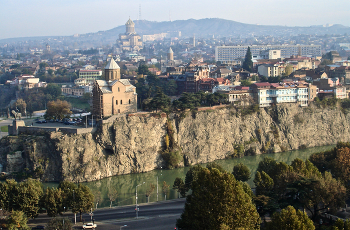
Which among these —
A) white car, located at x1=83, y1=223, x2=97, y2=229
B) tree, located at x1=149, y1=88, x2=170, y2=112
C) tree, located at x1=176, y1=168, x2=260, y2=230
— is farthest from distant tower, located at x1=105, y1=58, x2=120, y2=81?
tree, located at x1=176, y1=168, x2=260, y2=230

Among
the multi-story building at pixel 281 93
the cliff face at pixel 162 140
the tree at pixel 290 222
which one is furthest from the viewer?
the multi-story building at pixel 281 93

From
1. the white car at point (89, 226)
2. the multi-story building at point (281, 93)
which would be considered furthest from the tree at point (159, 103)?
the white car at point (89, 226)

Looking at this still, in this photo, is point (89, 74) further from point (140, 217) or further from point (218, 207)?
point (218, 207)

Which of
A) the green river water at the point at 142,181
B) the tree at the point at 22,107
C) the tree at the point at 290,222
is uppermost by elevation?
the tree at the point at 22,107

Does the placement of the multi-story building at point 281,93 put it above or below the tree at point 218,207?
above

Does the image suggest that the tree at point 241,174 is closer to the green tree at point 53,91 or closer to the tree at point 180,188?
the tree at point 180,188

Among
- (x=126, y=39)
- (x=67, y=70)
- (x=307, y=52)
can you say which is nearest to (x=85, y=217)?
(x=67, y=70)
